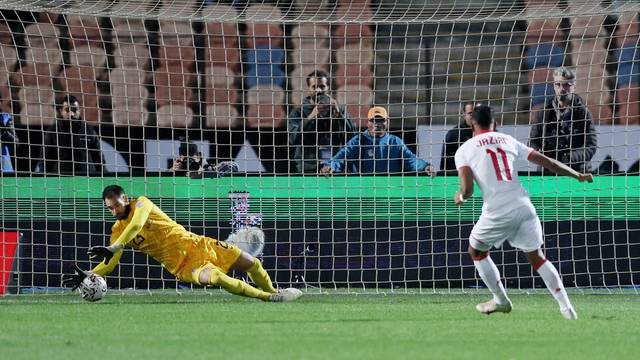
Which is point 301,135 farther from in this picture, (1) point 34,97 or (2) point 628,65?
(2) point 628,65

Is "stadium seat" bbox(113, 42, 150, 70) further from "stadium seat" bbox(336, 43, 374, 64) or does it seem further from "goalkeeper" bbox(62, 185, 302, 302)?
"goalkeeper" bbox(62, 185, 302, 302)

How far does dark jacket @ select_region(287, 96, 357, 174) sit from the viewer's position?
15867 millimetres

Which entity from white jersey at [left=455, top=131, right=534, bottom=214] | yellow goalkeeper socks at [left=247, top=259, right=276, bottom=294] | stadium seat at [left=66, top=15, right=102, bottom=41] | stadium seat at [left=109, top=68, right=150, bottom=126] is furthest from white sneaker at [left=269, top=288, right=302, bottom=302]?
stadium seat at [left=66, top=15, right=102, bottom=41]

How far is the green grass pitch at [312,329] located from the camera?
8.55m

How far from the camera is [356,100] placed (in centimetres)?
1689

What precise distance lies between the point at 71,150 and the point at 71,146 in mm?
143

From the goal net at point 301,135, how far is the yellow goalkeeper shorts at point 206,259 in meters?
2.02

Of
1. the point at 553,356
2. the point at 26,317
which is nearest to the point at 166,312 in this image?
the point at 26,317

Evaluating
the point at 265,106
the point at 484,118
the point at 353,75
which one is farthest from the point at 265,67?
the point at 484,118

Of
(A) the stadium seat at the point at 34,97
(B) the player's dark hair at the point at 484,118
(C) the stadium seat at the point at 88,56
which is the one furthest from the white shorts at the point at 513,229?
(C) the stadium seat at the point at 88,56

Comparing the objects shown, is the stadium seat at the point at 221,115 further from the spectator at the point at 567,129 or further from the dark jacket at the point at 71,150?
the spectator at the point at 567,129

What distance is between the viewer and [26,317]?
449 inches

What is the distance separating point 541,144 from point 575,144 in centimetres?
42

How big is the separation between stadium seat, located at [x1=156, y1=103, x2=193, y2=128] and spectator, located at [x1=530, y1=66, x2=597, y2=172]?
4.61m
